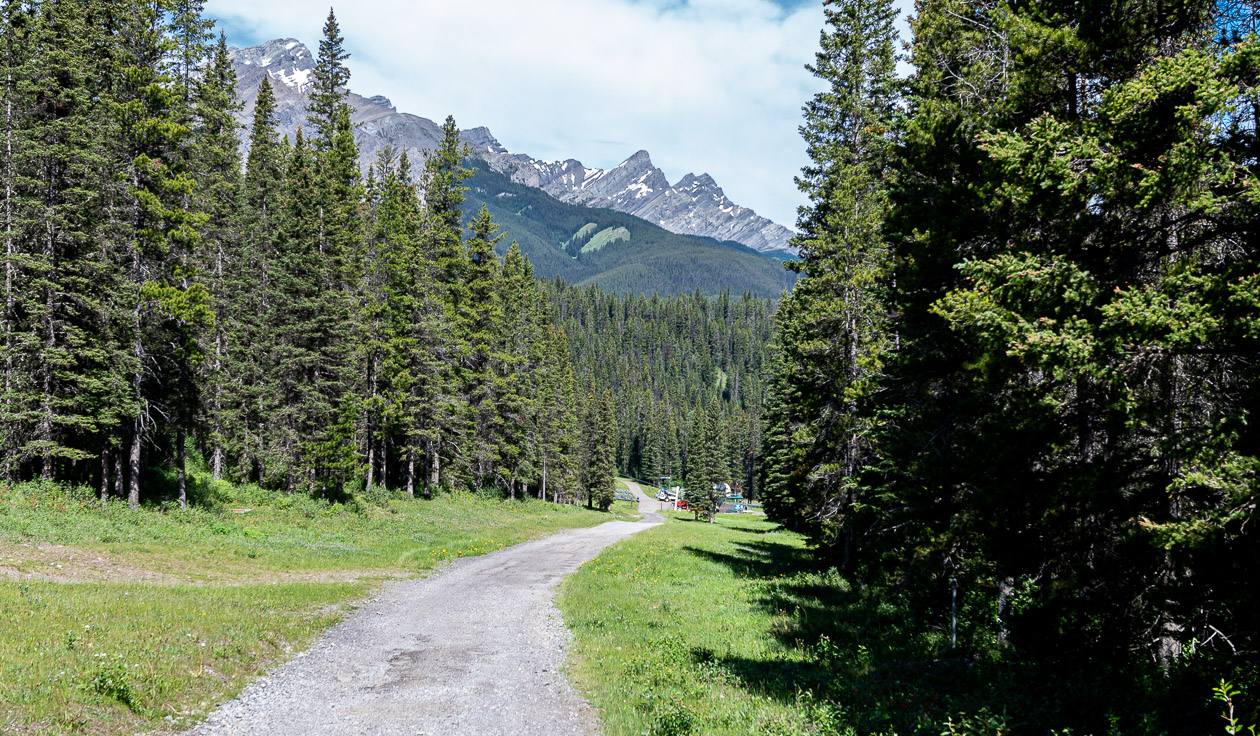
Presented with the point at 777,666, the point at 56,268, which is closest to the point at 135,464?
the point at 56,268

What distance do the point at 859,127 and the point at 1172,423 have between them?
58.8 feet

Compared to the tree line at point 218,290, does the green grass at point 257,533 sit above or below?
below

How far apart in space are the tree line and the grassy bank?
103 inches

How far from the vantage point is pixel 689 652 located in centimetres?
1196

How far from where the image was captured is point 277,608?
13.7 meters

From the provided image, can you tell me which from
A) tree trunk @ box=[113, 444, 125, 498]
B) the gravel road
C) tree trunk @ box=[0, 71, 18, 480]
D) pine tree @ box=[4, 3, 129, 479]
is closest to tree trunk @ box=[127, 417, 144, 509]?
tree trunk @ box=[113, 444, 125, 498]

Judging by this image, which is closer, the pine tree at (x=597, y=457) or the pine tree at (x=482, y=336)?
the pine tree at (x=482, y=336)

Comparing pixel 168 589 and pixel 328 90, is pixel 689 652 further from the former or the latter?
pixel 328 90

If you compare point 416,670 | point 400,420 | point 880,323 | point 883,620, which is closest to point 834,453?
point 880,323

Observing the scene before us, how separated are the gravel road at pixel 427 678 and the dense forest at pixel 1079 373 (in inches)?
187

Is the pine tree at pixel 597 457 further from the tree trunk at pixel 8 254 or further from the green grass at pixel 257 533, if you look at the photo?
the tree trunk at pixel 8 254

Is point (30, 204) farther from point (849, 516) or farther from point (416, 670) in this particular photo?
point (849, 516)

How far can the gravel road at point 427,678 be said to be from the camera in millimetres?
8086

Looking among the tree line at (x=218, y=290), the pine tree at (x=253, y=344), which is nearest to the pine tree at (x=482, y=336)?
the tree line at (x=218, y=290)
